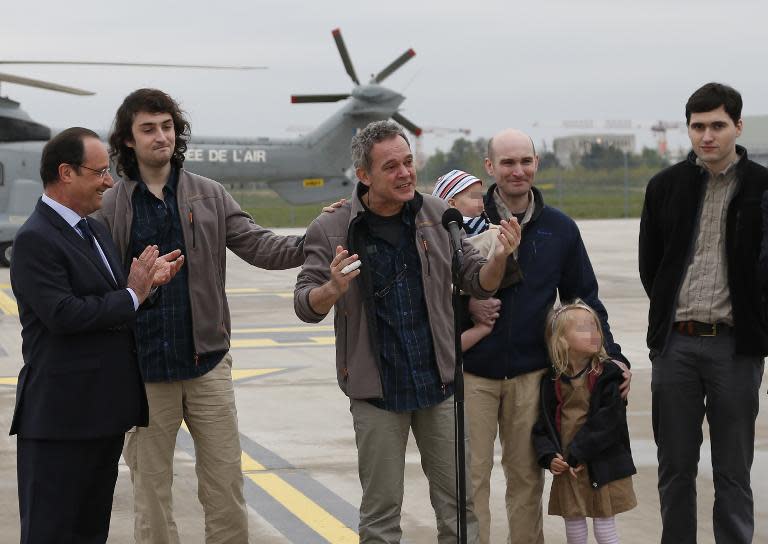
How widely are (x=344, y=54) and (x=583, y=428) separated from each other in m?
27.5

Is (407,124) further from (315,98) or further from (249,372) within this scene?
(249,372)

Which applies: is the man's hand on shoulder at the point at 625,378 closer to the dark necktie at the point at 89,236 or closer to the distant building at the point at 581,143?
the dark necktie at the point at 89,236

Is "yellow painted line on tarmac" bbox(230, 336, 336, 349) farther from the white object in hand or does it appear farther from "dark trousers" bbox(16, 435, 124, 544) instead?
the white object in hand

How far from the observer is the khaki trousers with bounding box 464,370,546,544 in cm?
543

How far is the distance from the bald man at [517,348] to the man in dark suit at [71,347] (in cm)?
158

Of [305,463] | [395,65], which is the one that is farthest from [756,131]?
[305,463]

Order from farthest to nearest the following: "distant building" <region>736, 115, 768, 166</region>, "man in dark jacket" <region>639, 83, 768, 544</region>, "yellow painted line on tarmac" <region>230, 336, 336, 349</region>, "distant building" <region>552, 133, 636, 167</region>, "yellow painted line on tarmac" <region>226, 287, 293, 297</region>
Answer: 1. "distant building" <region>552, 133, 636, 167</region>
2. "distant building" <region>736, 115, 768, 166</region>
3. "yellow painted line on tarmac" <region>226, 287, 293, 297</region>
4. "yellow painted line on tarmac" <region>230, 336, 336, 349</region>
5. "man in dark jacket" <region>639, 83, 768, 544</region>

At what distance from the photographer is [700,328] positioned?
5297 mm

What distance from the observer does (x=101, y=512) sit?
4.66 m

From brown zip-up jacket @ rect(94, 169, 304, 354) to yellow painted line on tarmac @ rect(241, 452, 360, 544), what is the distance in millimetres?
1505

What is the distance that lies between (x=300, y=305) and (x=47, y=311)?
36.7 inches

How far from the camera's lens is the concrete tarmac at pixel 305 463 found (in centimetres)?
636

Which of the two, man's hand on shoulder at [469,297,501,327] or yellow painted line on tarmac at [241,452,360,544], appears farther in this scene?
yellow painted line on tarmac at [241,452,360,544]

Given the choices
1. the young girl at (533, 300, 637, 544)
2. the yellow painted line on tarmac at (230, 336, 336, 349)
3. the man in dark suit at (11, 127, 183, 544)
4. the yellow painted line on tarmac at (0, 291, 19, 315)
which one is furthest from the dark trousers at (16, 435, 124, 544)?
the yellow painted line on tarmac at (0, 291, 19, 315)
